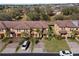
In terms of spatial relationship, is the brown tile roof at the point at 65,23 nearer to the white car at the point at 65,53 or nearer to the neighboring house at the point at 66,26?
the neighboring house at the point at 66,26

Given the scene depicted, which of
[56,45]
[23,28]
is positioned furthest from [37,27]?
[56,45]

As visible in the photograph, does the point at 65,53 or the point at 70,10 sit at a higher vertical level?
the point at 70,10

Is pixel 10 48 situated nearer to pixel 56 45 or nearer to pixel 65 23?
pixel 56 45

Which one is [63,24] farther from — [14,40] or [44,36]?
[14,40]

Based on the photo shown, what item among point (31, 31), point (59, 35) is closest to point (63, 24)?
point (59, 35)

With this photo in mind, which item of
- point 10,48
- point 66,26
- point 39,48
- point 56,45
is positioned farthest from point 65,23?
point 10,48

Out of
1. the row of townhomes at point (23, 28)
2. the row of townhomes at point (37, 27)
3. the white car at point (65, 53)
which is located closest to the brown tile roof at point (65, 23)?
the row of townhomes at point (37, 27)

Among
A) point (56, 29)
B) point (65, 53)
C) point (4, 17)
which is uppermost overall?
point (4, 17)
